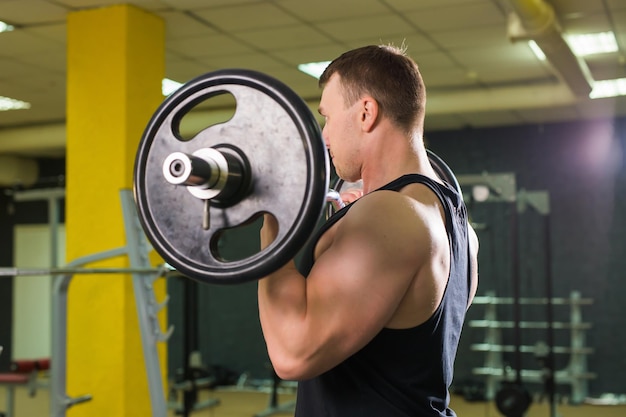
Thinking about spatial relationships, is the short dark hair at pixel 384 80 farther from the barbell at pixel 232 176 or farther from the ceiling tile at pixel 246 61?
the ceiling tile at pixel 246 61

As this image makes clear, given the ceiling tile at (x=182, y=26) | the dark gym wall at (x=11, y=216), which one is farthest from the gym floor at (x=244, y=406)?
the ceiling tile at (x=182, y=26)

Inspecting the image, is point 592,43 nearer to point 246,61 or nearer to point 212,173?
point 246,61

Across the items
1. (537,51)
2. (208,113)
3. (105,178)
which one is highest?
(537,51)

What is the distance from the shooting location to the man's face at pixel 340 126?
1147 mm

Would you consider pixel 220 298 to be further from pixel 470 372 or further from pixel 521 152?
pixel 521 152

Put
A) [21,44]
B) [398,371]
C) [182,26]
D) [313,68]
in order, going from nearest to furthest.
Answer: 1. [398,371]
2. [182,26]
3. [21,44]
4. [313,68]

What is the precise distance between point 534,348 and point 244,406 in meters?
1.73

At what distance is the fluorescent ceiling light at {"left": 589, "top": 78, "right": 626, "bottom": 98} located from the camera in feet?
15.4

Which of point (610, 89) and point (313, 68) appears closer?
point (610, 89)

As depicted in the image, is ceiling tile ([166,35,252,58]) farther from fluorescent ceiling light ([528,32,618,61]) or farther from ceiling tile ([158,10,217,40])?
fluorescent ceiling light ([528,32,618,61])

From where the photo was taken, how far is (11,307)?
5215 millimetres

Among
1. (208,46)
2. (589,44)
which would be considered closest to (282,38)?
(208,46)

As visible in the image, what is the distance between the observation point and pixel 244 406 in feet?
16.2

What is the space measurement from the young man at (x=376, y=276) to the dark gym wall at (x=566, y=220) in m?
3.60
